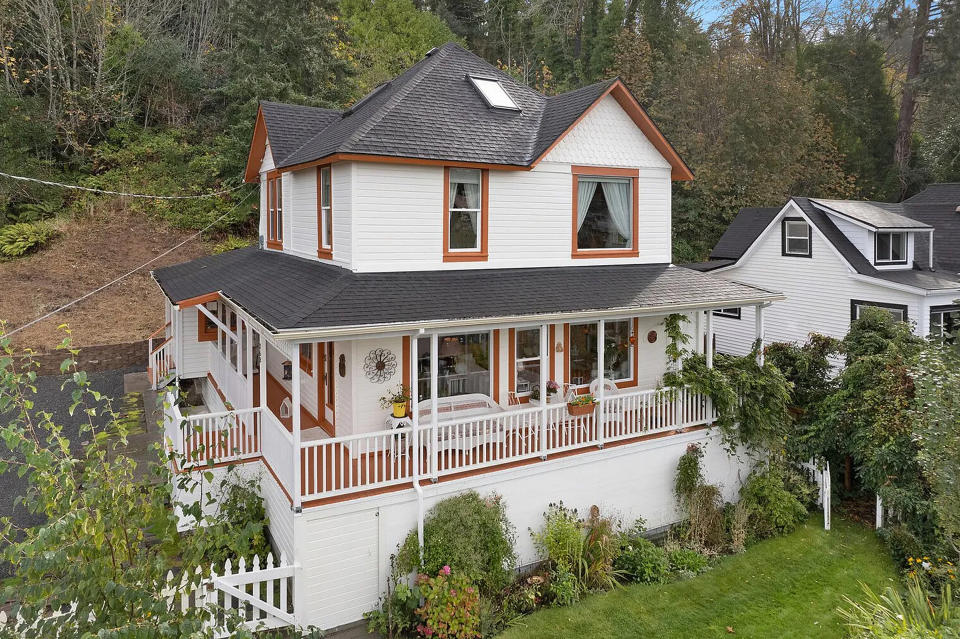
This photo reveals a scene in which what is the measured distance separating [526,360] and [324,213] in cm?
515

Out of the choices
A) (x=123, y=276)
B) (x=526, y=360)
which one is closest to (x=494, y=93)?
(x=526, y=360)

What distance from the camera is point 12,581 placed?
16.8 ft

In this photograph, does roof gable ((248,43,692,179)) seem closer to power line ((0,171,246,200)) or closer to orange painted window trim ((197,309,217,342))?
orange painted window trim ((197,309,217,342))

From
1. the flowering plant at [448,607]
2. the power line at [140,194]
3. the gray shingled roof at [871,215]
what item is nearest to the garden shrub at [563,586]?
the flowering plant at [448,607]

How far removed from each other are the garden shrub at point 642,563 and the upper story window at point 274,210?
Result: 38.1ft

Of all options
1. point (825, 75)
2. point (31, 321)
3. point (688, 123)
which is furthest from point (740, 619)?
point (825, 75)

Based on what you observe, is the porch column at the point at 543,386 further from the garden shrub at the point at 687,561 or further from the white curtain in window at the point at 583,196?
the white curtain in window at the point at 583,196

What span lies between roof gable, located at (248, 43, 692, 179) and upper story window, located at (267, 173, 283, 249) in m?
1.24

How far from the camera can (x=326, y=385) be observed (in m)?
12.3

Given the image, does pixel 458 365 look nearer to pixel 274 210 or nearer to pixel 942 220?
pixel 274 210

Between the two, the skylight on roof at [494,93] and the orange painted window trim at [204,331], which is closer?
the skylight on roof at [494,93]

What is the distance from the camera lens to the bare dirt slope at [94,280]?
74.3 feet

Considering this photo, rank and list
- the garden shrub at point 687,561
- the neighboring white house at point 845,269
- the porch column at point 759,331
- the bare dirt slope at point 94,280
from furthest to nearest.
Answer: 1. the bare dirt slope at point 94,280
2. the neighboring white house at point 845,269
3. the porch column at point 759,331
4. the garden shrub at point 687,561

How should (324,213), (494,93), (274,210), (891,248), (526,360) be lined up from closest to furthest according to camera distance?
(526,360) → (324,213) → (494,93) → (274,210) → (891,248)
